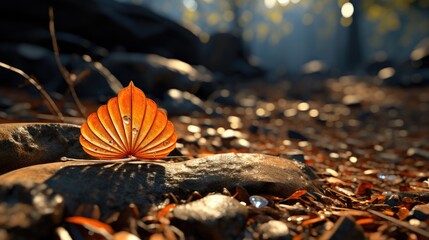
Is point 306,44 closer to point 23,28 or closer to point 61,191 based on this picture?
point 23,28

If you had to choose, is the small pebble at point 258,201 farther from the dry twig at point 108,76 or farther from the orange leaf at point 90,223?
the dry twig at point 108,76

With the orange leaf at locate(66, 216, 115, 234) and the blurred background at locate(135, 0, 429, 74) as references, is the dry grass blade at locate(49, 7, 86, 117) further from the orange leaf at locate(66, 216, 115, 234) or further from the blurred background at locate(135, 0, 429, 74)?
the blurred background at locate(135, 0, 429, 74)

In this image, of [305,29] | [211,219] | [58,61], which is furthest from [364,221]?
[305,29]

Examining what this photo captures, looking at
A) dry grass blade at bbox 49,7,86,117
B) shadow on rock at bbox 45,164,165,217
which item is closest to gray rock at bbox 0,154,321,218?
shadow on rock at bbox 45,164,165,217

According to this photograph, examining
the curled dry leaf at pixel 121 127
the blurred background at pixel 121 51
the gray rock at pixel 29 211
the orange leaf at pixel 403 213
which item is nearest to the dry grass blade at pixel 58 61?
the blurred background at pixel 121 51

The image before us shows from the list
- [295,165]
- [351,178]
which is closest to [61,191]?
[295,165]
